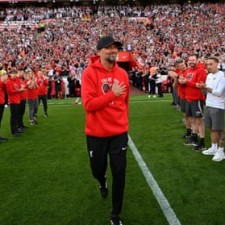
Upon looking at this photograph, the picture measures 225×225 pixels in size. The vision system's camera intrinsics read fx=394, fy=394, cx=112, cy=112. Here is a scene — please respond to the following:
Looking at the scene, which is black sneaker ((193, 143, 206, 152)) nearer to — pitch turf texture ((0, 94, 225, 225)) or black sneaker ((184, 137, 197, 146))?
Answer: pitch turf texture ((0, 94, 225, 225))

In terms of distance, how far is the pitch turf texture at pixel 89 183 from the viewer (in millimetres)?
5109

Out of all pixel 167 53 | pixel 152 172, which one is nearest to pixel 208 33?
pixel 167 53

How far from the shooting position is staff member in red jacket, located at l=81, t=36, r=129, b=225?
4676 millimetres

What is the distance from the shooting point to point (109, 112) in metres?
4.74

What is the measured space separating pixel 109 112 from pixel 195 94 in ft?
13.7

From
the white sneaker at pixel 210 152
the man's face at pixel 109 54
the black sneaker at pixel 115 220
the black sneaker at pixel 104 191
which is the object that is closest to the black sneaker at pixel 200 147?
the white sneaker at pixel 210 152

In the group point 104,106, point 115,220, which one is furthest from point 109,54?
point 115,220

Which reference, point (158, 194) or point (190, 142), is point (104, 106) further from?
point (190, 142)

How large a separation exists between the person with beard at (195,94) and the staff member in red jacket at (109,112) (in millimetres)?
3721

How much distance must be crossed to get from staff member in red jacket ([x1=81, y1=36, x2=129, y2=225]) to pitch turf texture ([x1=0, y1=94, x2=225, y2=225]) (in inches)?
25.9

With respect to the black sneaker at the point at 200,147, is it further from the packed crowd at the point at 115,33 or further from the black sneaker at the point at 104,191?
the packed crowd at the point at 115,33

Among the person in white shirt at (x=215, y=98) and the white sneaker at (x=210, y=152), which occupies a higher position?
the person in white shirt at (x=215, y=98)

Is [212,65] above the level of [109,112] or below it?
above

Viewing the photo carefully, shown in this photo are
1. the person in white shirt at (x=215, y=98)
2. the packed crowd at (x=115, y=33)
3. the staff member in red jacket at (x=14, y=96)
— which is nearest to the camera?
the person in white shirt at (x=215, y=98)
